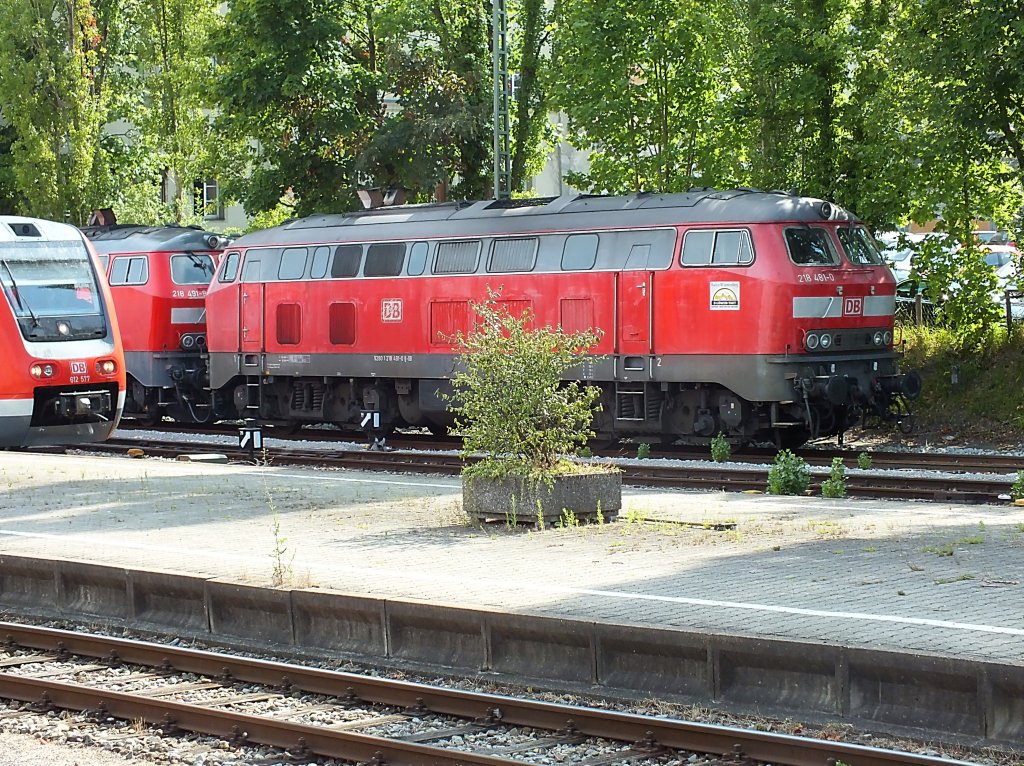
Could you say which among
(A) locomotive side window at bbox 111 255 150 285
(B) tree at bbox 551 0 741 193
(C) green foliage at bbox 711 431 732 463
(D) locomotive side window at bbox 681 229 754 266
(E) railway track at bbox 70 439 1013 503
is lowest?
(E) railway track at bbox 70 439 1013 503

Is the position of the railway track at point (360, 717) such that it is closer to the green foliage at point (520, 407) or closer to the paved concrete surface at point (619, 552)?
the paved concrete surface at point (619, 552)

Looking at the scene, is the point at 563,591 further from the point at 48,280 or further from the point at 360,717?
the point at 48,280

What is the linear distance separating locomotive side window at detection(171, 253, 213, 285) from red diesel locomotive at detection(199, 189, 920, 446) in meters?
3.80

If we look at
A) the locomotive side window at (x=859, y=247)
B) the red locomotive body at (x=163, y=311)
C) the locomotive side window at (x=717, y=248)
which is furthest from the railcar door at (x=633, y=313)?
the red locomotive body at (x=163, y=311)

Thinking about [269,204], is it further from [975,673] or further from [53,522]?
[975,673]

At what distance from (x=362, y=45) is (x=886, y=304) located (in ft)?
55.1

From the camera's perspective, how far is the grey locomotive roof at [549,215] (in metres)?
20.9

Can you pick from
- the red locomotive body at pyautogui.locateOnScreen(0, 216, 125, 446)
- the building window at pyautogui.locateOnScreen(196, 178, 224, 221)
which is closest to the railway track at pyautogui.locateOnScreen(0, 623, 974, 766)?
the red locomotive body at pyautogui.locateOnScreen(0, 216, 125, 446)

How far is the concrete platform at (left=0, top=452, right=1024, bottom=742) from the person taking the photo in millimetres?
8523

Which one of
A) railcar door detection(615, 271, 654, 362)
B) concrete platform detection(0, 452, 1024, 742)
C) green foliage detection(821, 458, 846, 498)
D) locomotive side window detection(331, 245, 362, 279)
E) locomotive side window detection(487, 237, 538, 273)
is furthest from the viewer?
locomotive side window detection(331, 245, 362, 279)

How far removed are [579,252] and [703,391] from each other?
274cm

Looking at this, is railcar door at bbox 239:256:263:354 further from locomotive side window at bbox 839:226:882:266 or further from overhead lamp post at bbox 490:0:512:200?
locomotive side window at bbox 839:226:882:266

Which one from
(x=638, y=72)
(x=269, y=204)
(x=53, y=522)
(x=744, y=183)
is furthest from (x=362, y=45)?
(x=53, y=522)

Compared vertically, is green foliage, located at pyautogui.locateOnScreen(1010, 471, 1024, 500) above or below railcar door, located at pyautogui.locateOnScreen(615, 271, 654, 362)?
below
